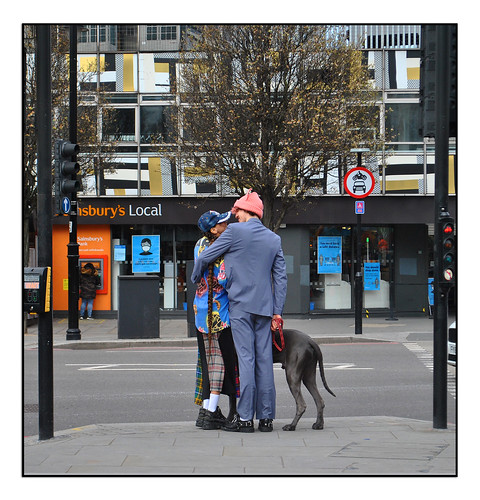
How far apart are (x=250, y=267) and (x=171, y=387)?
407 cm

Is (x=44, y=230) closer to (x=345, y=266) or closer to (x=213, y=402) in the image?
(x=213, y=402)

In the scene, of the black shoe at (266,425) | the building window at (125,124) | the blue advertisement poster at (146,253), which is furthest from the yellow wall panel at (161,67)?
the black shoe at (266,425)

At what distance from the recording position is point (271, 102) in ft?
61.6

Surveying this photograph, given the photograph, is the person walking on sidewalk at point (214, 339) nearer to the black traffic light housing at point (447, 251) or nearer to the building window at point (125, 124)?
the black traffic light housing at point (447, 251)

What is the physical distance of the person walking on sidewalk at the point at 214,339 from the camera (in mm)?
7211

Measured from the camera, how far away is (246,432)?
23.0 feet

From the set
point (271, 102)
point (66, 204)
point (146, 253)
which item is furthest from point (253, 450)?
point (146, 253)

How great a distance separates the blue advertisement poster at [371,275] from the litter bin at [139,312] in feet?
A: 27.0

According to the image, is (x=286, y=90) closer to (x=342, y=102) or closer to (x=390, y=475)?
(x=342, y=102)

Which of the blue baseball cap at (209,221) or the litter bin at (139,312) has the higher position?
the blue baseball cap at (209,221)

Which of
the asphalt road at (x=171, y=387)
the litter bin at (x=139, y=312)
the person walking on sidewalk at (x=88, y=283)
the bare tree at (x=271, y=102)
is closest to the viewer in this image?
the asphalt road at (x=171, y=387)

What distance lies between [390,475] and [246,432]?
1.99 m

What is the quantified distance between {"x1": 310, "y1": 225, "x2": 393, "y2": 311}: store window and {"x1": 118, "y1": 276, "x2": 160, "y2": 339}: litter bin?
7275 millimetres

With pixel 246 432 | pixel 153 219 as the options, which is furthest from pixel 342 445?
pixel 153 219
